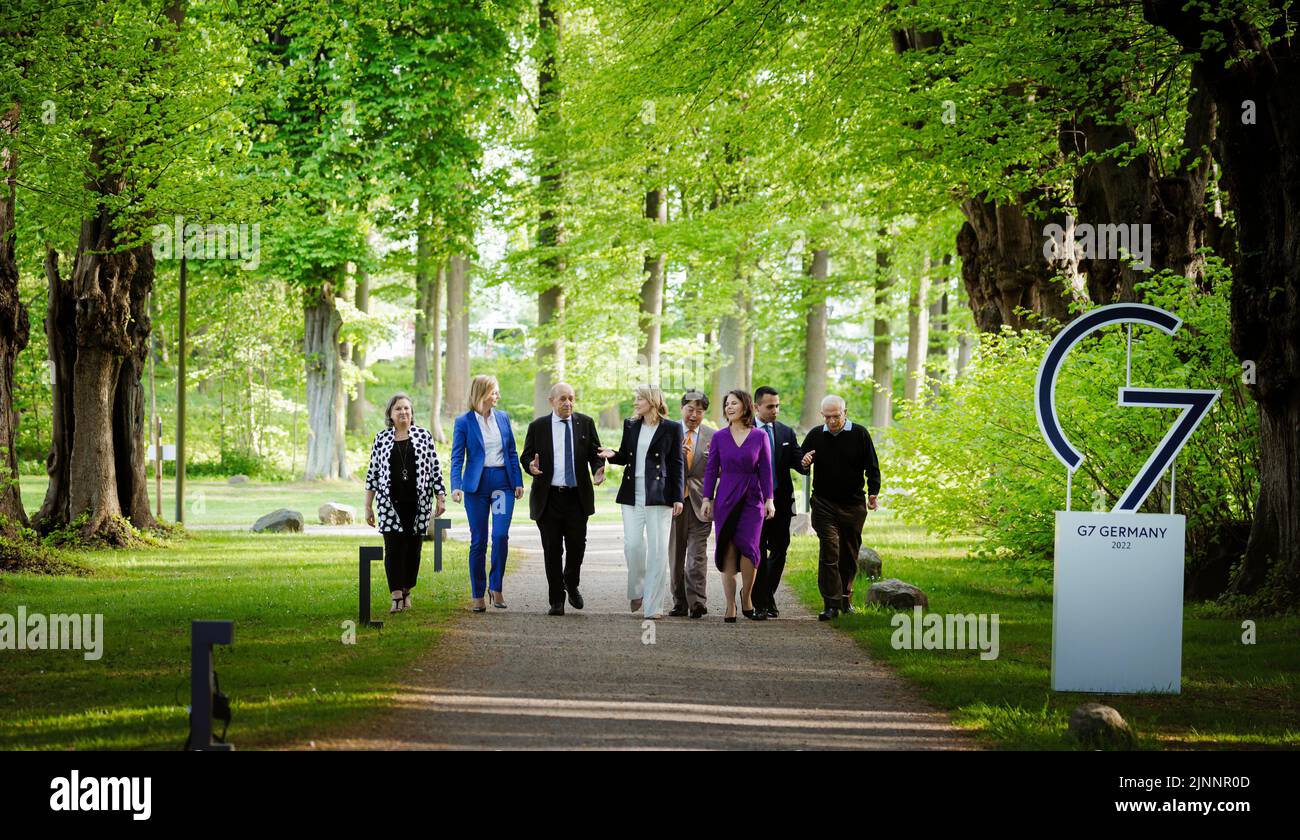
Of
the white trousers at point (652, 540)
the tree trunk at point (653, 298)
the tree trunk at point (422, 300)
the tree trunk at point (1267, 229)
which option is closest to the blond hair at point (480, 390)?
the white trousers at point (652, 540)

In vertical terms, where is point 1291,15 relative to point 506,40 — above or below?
below

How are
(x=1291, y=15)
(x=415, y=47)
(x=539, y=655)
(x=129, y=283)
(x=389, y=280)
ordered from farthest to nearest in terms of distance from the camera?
(x=389, y=280) → (x=415, y=47) → (x=129, y=283) → (x=1291, y=15) → (x=539, y=655)

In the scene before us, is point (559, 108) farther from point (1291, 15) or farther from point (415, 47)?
point (1291, 15)

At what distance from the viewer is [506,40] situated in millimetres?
29031

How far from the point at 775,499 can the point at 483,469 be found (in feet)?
9.76

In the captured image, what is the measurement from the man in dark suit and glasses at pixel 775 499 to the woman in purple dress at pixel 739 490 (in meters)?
0.48

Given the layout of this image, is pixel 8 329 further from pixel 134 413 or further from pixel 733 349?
pixel 733 349

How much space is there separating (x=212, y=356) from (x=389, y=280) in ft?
43.3

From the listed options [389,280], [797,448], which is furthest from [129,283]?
[389,280]

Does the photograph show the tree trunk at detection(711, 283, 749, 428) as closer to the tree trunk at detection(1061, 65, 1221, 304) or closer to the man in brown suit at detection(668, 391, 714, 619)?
the tree trunk at detection(1061, 65, 1221, 304)

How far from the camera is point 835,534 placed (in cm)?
1272

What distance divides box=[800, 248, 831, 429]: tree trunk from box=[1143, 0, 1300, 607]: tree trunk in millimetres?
23614

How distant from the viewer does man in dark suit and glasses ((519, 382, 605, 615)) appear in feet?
41.7

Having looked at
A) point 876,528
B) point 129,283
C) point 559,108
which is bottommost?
point 876,528
